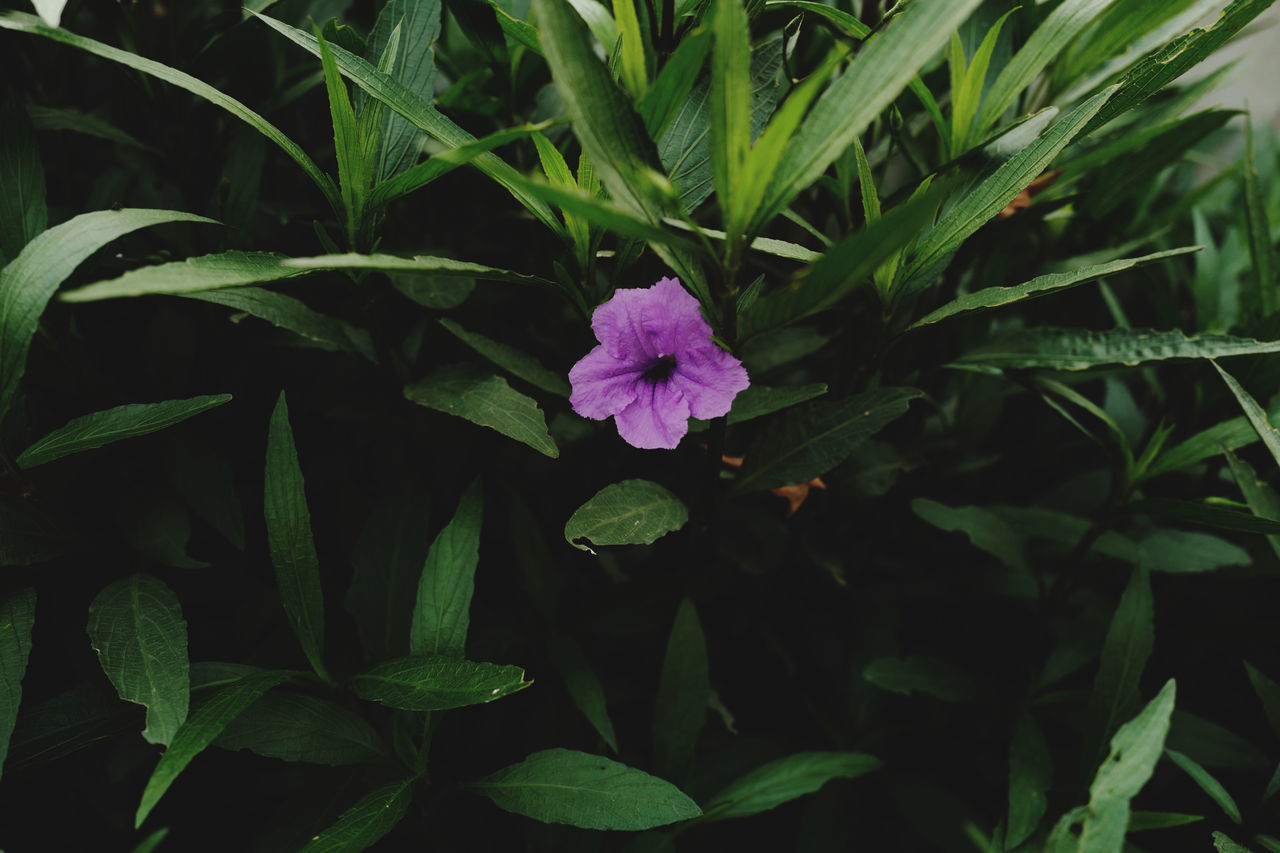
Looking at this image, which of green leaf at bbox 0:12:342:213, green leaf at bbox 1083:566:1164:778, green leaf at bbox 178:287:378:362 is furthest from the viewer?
green leaf at bbox 1083:566:1164:778

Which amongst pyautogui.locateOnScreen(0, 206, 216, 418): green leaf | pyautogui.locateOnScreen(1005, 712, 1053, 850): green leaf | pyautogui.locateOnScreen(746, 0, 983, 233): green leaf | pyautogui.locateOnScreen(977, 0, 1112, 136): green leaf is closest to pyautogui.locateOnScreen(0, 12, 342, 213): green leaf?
pyautogui.locateOnScreen(0, 206, 216, 418): green leaf

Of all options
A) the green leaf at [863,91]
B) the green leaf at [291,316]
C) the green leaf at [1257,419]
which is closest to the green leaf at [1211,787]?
the green leaf at [1257,419]

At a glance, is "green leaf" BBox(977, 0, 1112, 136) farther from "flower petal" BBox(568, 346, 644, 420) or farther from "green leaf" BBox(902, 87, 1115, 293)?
"flower petal" BBox(568, 346, 644, 420)

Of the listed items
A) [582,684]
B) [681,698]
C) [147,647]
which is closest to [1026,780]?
[681,698]

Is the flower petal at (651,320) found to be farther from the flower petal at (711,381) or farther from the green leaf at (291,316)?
the green leaf at (291,316)

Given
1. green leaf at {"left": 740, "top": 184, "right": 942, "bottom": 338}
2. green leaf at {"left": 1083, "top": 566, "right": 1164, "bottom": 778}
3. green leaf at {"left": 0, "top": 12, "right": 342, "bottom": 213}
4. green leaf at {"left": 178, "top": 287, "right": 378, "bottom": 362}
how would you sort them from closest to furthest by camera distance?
green leaf at {"left": 740, "top": 184, "right": 942, "bottom": 338} < green leaf at {"left": 0, "top": 12, "right": 342, "bottom": 213} < green leaf at {"left": 178, "top": 287, "right": 378, "bottom": 362} < green leaf at {"left": 1083, "top": 566, "right": 1164, "bottom": 778}

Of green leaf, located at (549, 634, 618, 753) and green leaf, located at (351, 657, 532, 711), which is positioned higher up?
green leaf, located at (351, 657, 532, 711)

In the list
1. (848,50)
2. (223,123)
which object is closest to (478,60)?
(223,123)
